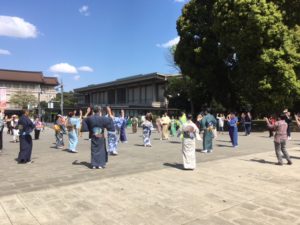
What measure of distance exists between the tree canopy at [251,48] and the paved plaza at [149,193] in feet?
50.6

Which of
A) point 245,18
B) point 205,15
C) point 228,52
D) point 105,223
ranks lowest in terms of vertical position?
point 105,223

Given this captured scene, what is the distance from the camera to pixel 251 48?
2562 cm

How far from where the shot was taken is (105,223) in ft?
16.8

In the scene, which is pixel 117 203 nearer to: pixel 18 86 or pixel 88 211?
pixel 88 211

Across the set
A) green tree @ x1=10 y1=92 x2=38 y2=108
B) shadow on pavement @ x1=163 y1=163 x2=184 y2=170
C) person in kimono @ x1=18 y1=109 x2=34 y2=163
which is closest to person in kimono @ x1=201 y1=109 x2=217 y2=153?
shadow on pavement @ x1=163 y1=163 x2=184 y2=170

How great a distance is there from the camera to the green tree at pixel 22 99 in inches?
2854

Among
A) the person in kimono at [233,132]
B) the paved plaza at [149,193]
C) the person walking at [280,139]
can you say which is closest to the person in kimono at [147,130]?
the person in kimono at [233,132]

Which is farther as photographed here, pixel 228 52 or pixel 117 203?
pixel 228 52

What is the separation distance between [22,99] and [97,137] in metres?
68.2

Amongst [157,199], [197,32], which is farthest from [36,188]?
[197,32]

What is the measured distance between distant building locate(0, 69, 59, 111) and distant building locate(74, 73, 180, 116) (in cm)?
1765

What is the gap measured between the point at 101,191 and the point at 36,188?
143cm

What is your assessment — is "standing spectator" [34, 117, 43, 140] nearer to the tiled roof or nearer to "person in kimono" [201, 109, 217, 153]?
"person in kimono" [201, 109, 217, 153]

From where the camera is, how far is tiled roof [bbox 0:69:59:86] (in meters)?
77.7
